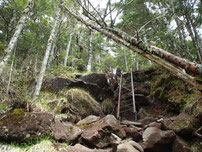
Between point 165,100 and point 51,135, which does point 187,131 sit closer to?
point 165,100

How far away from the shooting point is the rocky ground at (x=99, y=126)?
108 inches

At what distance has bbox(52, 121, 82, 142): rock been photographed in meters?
3.13

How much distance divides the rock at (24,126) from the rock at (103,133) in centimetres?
98

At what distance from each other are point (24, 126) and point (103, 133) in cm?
190

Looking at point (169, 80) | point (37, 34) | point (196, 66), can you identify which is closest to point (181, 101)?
point (169, 80)

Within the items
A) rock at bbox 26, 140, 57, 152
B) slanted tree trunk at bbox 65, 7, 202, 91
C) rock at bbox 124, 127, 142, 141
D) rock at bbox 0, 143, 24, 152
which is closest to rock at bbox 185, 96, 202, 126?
slanted tree trunk at bbox 65, 7, 202, 91

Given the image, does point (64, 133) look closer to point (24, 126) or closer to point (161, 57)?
point (24, 126)

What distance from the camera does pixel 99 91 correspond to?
7.38 m

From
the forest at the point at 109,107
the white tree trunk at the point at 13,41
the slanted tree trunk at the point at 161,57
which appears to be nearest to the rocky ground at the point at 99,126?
the forest at the point at 109,107

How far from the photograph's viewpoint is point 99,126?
374 centimetres

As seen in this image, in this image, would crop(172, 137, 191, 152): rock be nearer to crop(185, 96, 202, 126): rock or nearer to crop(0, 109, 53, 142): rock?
crop(185, 96, 202, 126): rock

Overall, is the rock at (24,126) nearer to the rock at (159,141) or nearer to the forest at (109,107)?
the forest at (109,107)

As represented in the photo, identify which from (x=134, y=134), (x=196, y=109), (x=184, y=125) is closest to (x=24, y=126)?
(x=134, y=134)

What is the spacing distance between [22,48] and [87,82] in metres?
11.4
